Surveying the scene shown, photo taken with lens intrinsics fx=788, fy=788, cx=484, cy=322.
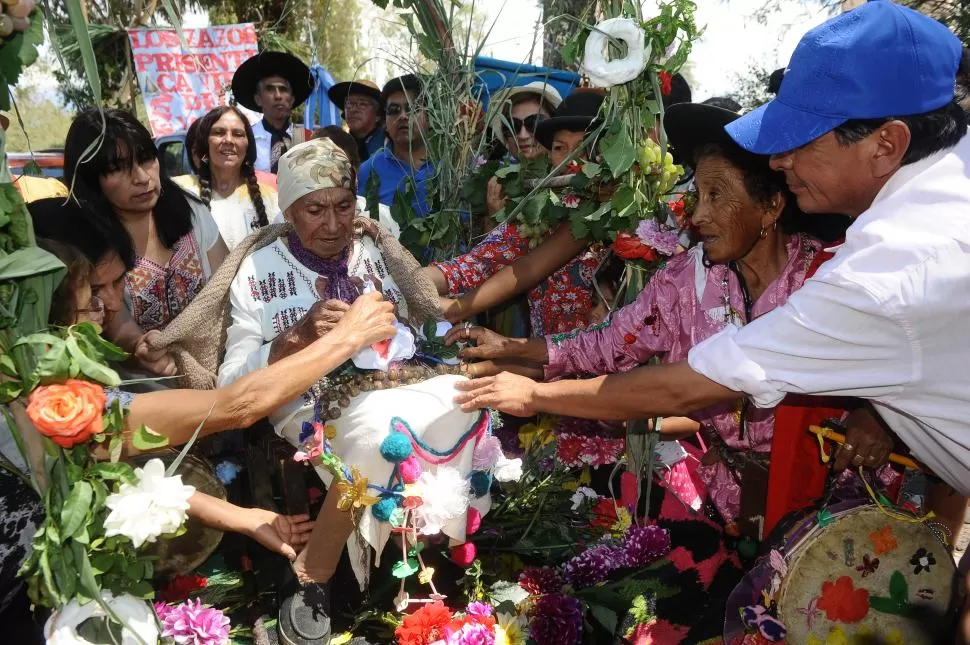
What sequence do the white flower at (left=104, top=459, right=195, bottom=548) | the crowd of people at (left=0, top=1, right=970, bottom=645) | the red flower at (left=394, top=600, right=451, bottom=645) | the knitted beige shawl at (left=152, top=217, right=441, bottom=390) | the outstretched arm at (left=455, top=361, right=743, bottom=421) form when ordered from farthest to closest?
1. the knitted beige shawl at (left=152, top=217, right=441, bottom=390)
2. the red flower at (left=394, top=600, right=451, bottom=645)
3. the outstretched arm at (left=455, top=361, right=743, bottom=421)
4. the crowd of people at (left=0, top=1, right=970, bottom=645)
5. the white flower at (left=104, top=459, right=195, bottom=548)

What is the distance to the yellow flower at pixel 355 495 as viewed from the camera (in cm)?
276

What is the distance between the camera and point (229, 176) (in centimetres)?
491

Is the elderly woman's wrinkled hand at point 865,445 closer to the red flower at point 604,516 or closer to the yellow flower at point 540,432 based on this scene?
the red flower at point 604,516

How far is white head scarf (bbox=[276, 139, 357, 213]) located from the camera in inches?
128

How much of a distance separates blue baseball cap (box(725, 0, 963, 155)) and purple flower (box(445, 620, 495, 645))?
1.82 metres

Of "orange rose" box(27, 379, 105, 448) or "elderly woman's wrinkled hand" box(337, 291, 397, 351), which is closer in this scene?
"orange rose" box(27, 379, 105, 448)

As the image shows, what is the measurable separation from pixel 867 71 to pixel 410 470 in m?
1.89

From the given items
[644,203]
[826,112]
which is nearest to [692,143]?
[644,203]

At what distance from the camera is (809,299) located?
211 cm

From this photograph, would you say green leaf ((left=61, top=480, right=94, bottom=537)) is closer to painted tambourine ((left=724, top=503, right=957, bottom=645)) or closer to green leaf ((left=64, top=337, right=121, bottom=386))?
green leaf ((left=64, top=337, right=121, bottom=386))

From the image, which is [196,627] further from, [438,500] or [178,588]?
[438,500]

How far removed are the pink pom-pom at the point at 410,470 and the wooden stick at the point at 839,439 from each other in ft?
4.45

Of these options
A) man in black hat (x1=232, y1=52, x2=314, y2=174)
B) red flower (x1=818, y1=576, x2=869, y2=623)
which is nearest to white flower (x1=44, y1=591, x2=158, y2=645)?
red flower (x1=818, y1=576, x2=869, y2=623)

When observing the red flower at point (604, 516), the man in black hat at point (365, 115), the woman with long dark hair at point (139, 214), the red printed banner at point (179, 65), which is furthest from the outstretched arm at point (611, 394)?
the red printed banner at point (179, 65)
